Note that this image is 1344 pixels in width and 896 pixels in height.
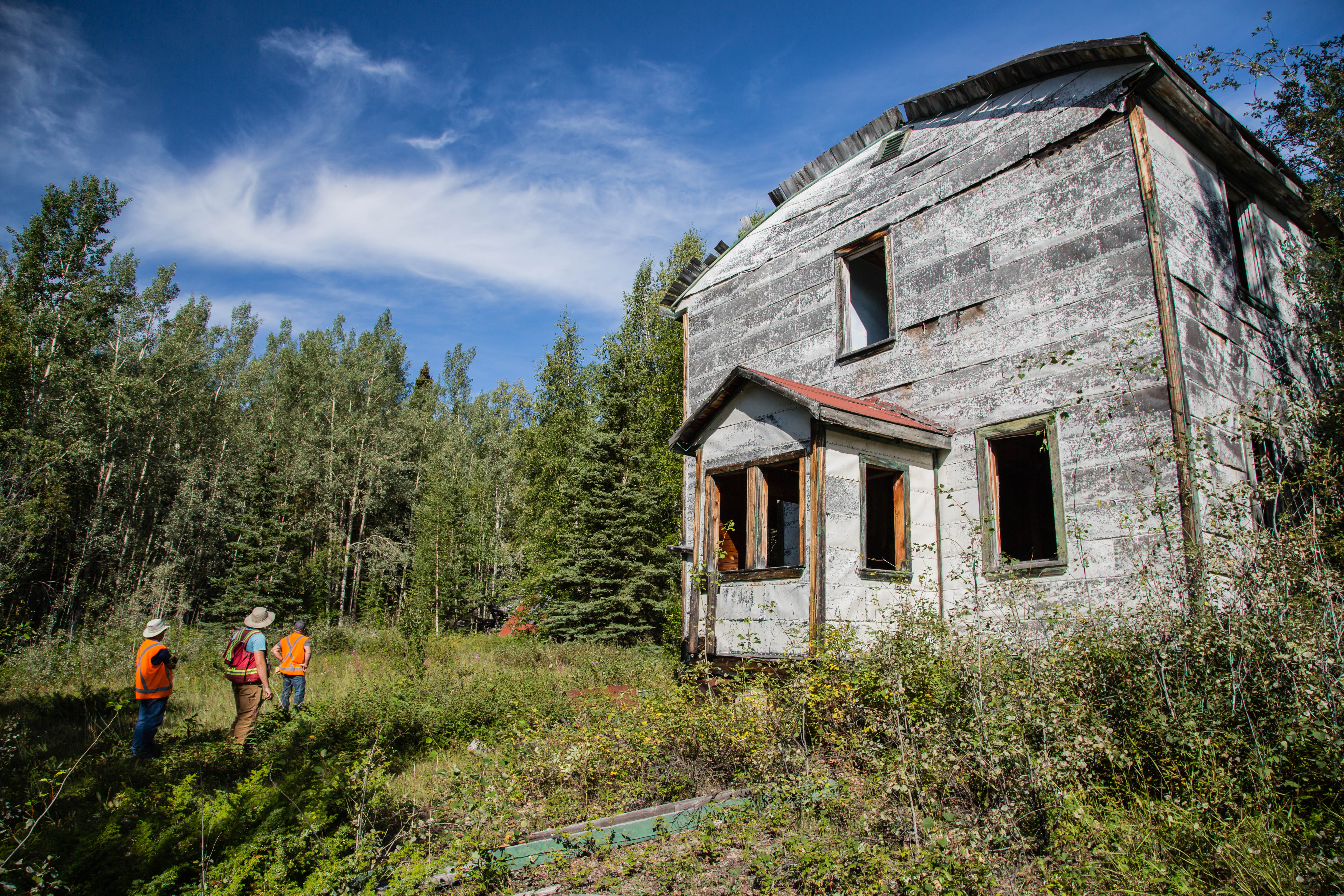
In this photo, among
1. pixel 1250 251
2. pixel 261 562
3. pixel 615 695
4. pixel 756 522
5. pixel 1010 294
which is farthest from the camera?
pixel 261 562

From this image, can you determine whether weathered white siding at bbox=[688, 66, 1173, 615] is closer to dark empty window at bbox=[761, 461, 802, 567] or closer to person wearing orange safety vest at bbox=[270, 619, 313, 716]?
dark empty window at bbox=[761, 461, 802, 567]

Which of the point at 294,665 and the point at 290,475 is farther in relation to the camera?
the point at 290,475

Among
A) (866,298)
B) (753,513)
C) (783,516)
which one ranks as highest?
(866,298)

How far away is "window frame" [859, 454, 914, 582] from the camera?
7.71m

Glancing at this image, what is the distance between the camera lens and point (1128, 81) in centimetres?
744

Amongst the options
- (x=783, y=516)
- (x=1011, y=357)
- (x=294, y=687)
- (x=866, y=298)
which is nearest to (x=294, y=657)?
(x=294, y=687)

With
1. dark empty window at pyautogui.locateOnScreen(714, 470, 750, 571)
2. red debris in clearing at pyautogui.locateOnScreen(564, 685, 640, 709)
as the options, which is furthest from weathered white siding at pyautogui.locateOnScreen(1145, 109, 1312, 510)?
red debris in clearing at pyautogui.locateOnScreen(564, 685, 640, 709)

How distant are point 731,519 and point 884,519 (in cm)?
244

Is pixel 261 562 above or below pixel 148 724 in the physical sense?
above

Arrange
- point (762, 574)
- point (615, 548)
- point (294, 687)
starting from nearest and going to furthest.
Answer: point (762, 574) < point (294, 687) < point (615, 548)

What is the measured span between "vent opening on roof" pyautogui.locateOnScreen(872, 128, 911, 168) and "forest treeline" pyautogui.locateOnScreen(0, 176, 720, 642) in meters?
11.3

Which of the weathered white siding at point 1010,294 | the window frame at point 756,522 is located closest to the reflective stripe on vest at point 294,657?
the window frame at point 756,522

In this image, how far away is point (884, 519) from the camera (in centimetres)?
1034

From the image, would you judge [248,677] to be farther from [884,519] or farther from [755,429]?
[884,519]
